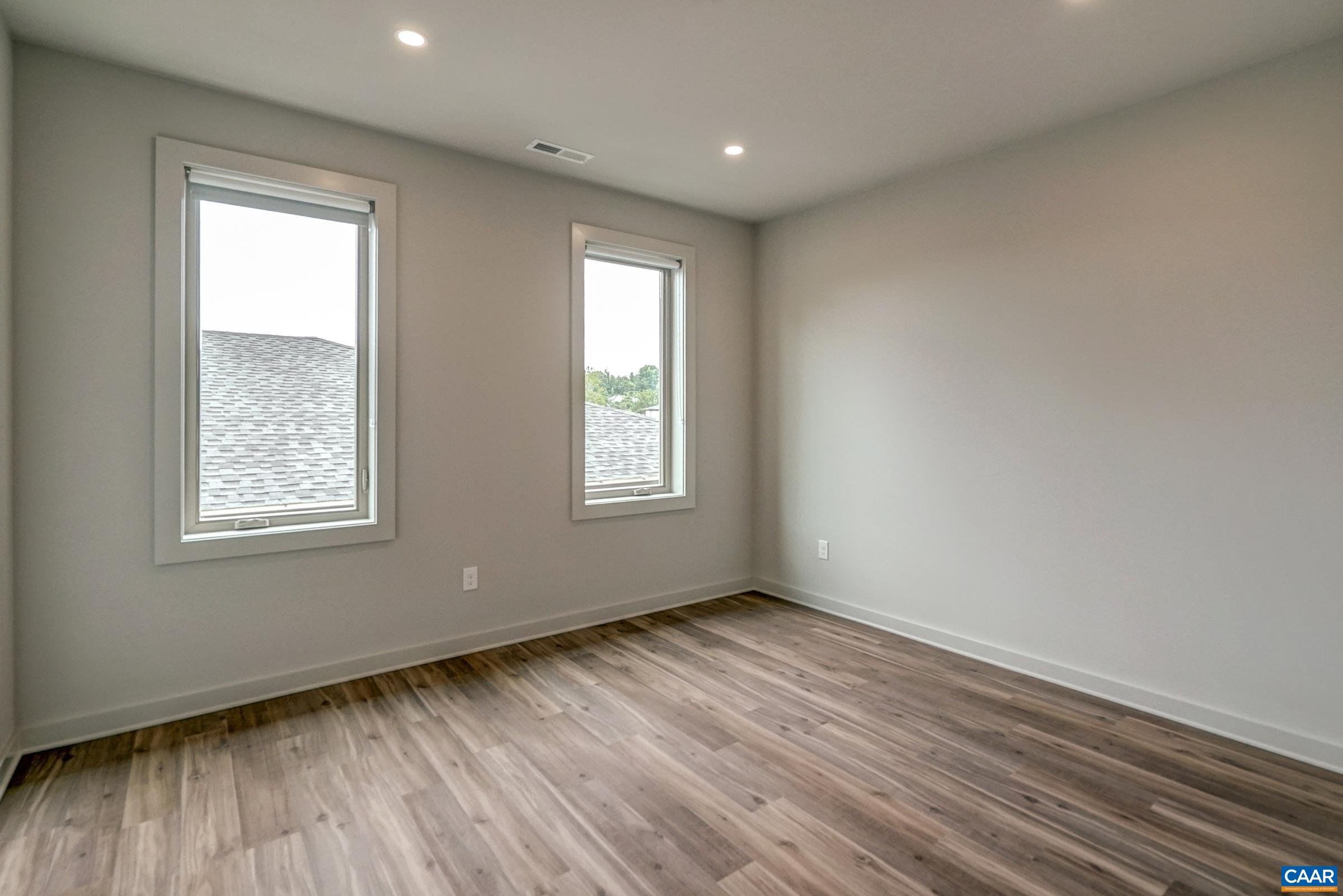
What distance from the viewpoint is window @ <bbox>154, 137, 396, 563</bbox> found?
2.67 m

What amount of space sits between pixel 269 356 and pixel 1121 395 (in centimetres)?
378

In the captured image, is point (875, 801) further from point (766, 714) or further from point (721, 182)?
point (721, 182)

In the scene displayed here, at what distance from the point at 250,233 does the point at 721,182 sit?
244 cm

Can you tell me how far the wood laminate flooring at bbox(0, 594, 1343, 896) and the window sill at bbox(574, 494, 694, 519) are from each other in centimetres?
104

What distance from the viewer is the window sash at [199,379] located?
274 cm

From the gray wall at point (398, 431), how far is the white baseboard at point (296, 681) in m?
0.03

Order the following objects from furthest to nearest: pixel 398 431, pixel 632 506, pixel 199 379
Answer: pixel 632 506 < pixel 398 431 < pixel 199 379

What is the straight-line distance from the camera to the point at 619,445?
13.7 ft

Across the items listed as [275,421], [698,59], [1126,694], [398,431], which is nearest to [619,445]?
[398,431]

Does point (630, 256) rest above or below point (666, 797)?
above

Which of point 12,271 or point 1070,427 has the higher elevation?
point 12,271

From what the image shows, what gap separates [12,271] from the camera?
94.1 inches

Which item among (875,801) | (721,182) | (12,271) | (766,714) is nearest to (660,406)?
(721,182)

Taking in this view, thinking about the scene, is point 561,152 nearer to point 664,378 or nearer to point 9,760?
point 664,378
